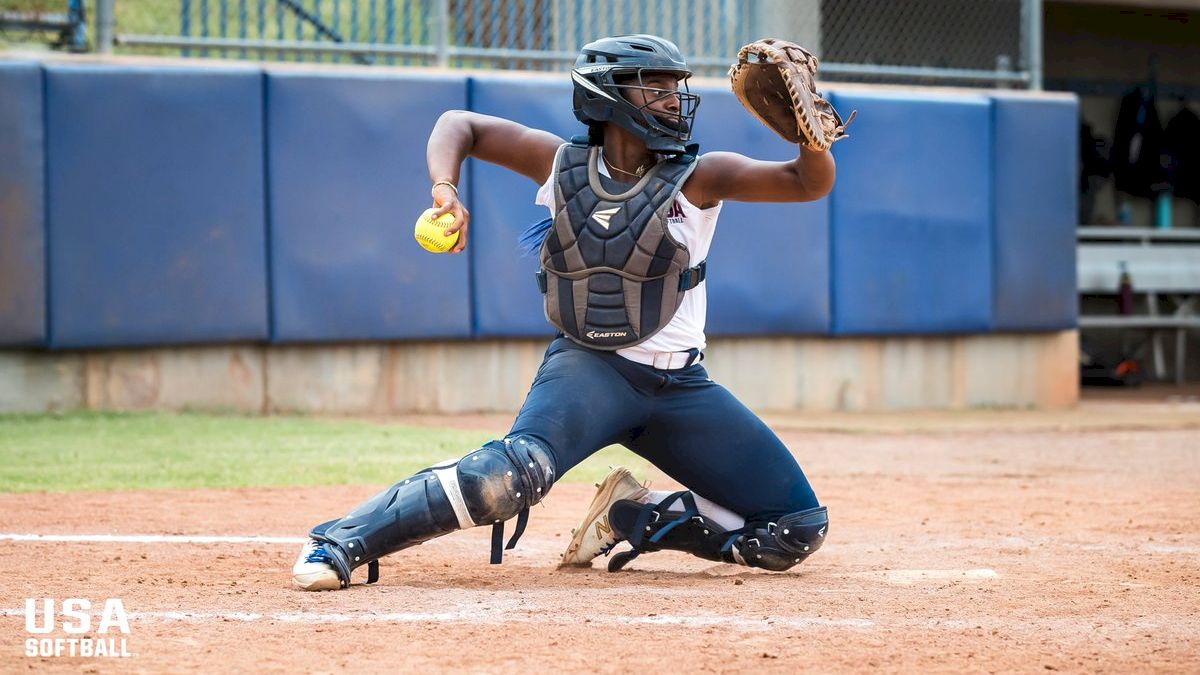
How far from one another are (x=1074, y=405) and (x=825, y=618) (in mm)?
10318

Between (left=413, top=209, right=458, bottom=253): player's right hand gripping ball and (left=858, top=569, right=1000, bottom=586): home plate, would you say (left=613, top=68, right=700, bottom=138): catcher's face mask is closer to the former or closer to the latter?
(left=413, top=209, right=458, bottom=253): player's right hand gripping ball

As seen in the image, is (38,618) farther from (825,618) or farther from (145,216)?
(145,216)

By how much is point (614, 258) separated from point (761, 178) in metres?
0.54

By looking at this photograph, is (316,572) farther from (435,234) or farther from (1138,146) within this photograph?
(1138,146)

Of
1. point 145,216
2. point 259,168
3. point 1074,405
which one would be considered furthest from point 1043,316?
point 145,216

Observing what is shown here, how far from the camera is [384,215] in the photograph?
10836mm

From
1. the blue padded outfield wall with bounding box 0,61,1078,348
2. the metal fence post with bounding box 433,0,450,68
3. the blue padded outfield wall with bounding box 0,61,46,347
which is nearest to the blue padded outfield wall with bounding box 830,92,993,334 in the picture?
the blue padded outfield wall with bounding box 0,61,1078,348

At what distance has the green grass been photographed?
7176 mm

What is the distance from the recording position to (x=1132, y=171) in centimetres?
1758

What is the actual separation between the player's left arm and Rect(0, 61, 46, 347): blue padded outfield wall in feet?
22.8

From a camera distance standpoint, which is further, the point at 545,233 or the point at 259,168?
the point at 259,168

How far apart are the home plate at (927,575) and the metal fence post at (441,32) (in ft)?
25.3

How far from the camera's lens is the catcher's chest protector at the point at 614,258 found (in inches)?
173

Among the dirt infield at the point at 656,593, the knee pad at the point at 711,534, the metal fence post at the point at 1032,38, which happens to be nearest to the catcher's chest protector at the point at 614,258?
the knee pad at the point at 711,534
